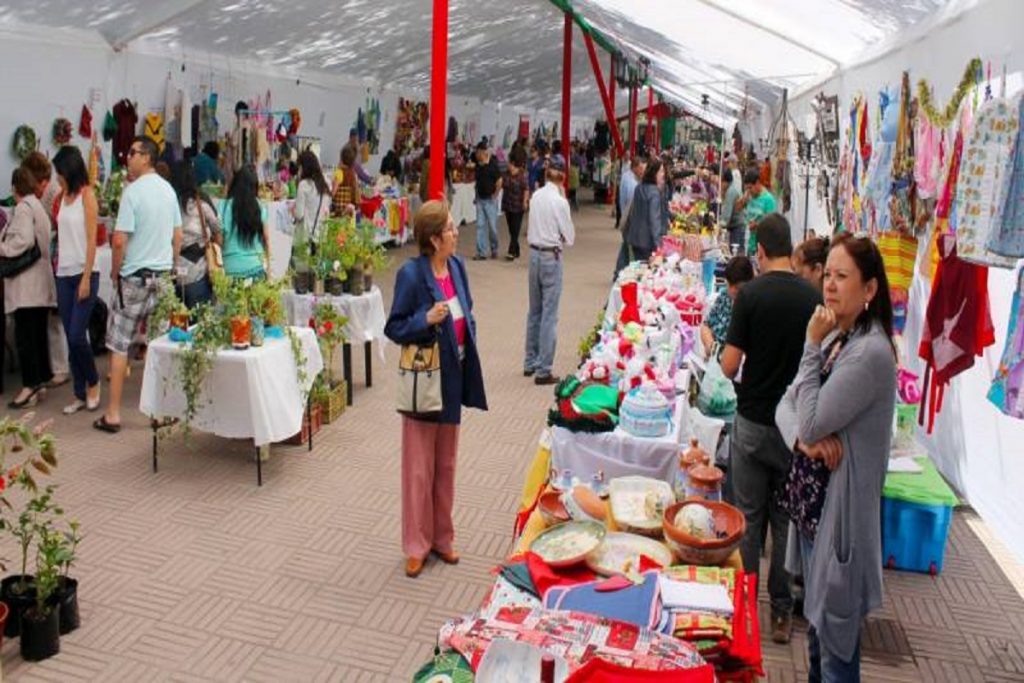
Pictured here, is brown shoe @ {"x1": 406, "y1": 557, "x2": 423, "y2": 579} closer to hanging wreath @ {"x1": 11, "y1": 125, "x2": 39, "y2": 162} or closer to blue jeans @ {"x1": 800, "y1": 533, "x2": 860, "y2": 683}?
blue jeans @ {"x1": 800, "y1": 533, "x2": 860, "y2": 683}

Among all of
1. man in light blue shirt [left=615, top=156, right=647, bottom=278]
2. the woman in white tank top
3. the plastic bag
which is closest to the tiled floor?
the woman in white tank top

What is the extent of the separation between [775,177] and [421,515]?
8.16 m

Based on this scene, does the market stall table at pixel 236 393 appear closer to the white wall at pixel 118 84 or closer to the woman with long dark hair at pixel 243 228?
the woman with long dark hair at pixel 243 228

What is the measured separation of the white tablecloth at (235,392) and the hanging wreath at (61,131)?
166 inches

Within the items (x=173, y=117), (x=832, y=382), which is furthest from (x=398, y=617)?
(x=173, y=117)

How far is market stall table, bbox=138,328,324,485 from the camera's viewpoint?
14.8 feet

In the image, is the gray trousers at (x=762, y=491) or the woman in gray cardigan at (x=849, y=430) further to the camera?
the gray trousers at (x=762, y=491)

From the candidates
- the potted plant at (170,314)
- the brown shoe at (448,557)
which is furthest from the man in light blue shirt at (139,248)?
the brown shoe at (448,557)

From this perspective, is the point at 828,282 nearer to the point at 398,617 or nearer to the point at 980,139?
the point at 980,139

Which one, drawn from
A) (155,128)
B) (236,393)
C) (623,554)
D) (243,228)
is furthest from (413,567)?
(155,128)

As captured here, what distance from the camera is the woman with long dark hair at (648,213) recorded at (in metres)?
8.27

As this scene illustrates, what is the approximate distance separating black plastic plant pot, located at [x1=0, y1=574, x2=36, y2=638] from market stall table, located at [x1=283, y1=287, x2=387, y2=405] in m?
2.74

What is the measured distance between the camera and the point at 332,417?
5.71m

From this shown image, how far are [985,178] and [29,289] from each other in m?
5.21
